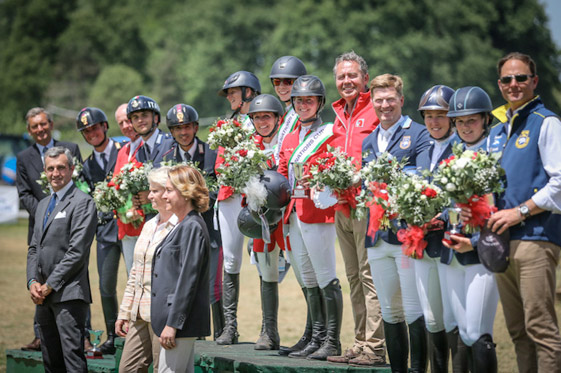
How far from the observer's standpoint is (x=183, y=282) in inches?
242

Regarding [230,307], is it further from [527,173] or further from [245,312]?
[245,312]

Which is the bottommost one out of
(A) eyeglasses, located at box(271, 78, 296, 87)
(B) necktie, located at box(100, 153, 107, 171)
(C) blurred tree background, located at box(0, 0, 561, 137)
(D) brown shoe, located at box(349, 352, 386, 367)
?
(D) brown shoe, located at box(349, 352, 386, 367)

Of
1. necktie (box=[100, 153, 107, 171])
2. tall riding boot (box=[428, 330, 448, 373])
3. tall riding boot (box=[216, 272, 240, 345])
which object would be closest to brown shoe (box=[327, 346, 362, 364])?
tall riding boot (box=[428, 330, 448, 373])

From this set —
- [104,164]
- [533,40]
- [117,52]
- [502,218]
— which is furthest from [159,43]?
[502,218]

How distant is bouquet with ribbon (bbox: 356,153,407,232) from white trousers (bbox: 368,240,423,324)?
207 mm

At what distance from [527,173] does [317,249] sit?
2.45 meters

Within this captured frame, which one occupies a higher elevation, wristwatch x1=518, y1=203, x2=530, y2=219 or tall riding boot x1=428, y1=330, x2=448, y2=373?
wristwatch x1=518, y1=203, x2=530, y2=219

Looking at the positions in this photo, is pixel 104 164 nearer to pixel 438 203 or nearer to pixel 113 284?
pixel 113 284

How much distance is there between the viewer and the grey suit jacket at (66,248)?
7.65 m

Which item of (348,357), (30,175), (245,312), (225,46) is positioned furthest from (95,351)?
(225,46)

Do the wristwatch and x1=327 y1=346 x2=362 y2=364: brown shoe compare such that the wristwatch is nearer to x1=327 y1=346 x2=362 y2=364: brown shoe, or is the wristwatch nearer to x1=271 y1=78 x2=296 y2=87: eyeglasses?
x1=327 y1=346 x2=362 y2=364: brown shoe

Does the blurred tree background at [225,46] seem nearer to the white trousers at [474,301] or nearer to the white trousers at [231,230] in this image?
the white trousers at [231,230]

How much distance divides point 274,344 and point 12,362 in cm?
338

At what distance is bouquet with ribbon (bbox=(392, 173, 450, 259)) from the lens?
6133mm
